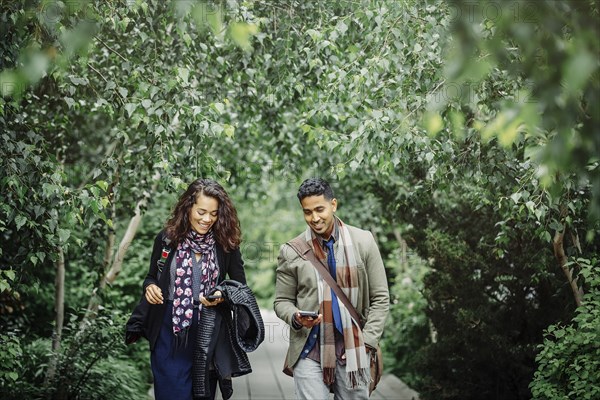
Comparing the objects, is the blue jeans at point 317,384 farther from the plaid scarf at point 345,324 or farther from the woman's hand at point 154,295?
the woman's hand at point 154,295

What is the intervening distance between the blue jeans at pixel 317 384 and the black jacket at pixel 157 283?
0.74 meters

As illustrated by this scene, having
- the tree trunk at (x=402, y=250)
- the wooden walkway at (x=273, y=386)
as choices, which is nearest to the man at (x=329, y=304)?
the wooden walkway at (x=273, y=386)

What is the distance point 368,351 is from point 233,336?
86 centimetres

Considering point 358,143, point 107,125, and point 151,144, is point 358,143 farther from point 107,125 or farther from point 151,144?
point 107,125

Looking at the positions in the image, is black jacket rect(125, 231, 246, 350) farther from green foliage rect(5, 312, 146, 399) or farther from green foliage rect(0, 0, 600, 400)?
green foliage rect(5, 312, 146, 399)

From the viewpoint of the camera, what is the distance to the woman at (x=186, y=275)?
16.5ft

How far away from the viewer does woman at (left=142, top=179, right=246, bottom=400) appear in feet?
16.5

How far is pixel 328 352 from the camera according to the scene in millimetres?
4855

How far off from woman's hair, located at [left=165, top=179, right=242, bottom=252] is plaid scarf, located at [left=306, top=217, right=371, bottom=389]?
0.53 meters

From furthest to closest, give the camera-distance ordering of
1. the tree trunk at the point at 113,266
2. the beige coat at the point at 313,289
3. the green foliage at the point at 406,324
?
1. the green foliage at the point at 406,324
2. the tree trunk at the point at 113,266
3. the beige coat at the point at 313,289

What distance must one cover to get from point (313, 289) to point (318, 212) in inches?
18.8

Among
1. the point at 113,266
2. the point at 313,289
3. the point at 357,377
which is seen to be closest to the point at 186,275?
the point at 313,289

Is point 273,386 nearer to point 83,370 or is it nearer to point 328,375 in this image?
point 83,370

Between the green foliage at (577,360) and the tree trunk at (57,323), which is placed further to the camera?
the tree trunk at (57,323)
